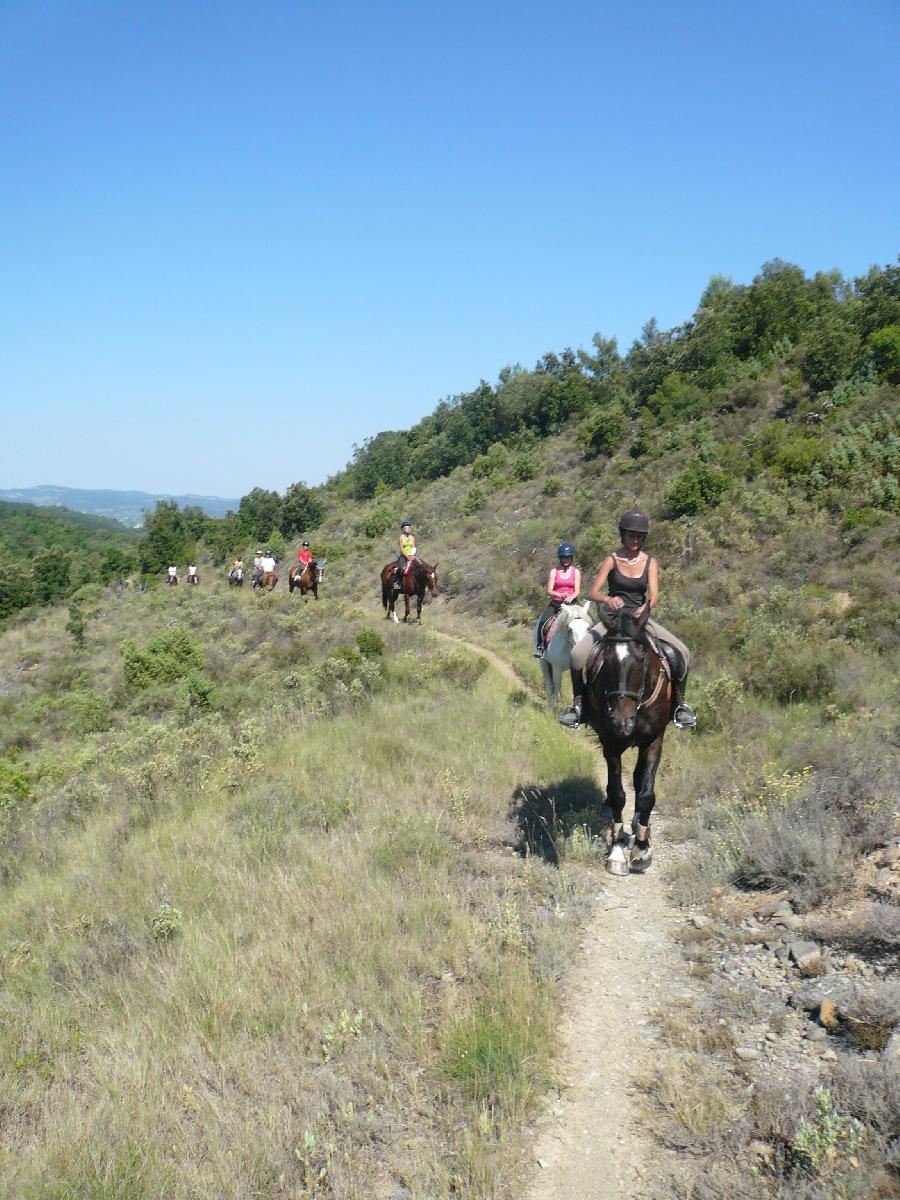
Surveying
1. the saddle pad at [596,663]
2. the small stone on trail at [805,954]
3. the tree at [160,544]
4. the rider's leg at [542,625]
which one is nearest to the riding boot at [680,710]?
the saddle pad at [596,663]

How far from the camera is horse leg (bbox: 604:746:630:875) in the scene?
7266 millimetres

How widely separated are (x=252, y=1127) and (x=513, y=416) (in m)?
53.8

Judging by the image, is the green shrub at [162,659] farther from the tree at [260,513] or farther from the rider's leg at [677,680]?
the tree at [260,513]

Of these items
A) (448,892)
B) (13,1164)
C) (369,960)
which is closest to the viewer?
(13,1164)

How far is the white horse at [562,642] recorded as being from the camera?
35.6ft

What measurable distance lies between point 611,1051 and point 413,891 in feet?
7.11

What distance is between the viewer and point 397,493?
59.9m

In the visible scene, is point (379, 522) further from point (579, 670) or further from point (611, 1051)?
point (611, 1051)

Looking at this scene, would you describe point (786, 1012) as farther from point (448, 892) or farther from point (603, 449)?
point (603, 449)

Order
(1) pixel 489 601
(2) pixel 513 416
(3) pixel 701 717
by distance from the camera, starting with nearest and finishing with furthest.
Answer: (3) pixel 701 717
(1) pixel 489 601
(2) pixel 513 416

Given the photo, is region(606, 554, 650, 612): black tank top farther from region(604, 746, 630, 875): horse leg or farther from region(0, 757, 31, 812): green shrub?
region(0, 757, 31, 812): green shrub

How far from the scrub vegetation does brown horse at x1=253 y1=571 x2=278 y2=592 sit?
632 inches

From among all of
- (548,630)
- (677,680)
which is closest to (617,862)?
(677,680)

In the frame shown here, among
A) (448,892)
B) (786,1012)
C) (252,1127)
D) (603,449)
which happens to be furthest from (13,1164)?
(603,449)
